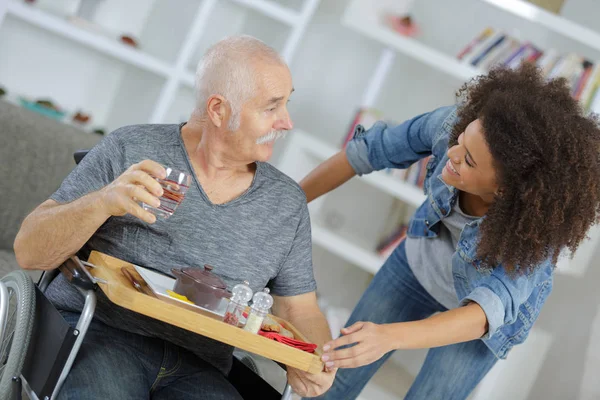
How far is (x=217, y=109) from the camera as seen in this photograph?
5.75 ft

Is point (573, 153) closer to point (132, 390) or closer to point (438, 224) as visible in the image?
point (438, 224)

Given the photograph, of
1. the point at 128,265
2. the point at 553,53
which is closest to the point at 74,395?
the point at 128,265

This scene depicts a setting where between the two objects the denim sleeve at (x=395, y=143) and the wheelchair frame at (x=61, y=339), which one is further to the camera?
the denim sleeve at (x=395, y=143)

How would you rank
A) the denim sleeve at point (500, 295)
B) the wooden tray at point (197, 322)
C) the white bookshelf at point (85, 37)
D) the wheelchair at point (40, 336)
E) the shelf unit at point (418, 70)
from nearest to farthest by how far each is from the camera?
the wooden tray at point (197, 322), the wheelchair at point (40, 336), the denim sleeve at point (500, 295), the shelf unit at point (418, 70), the white bookshelf at point (85, 37)

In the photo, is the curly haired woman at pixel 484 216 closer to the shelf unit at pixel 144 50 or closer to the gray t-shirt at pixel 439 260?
the gray t-shirt at pixel 439 260

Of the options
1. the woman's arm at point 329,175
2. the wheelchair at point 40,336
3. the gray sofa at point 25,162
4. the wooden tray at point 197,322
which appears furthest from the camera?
the gray sofa at point 25,162

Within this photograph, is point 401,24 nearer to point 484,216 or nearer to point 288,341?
point 484,216

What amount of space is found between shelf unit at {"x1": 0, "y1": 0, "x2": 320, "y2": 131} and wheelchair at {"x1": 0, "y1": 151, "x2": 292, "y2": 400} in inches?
84.9

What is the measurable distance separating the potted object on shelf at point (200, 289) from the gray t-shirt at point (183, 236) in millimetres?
219

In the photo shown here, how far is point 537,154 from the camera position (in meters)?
1.66

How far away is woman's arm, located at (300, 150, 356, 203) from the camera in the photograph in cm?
218

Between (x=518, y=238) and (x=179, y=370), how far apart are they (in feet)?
2.64

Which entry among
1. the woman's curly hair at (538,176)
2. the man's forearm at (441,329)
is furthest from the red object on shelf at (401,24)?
the man's forearm at (441,329)

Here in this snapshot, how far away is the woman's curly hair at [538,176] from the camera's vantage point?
1.64 metres
